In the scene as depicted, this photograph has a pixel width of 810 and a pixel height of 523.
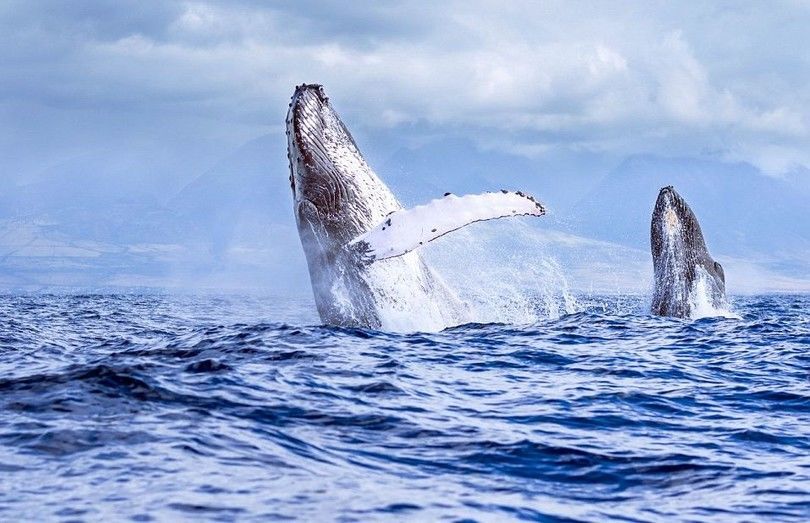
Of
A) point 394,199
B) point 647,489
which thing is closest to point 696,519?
point 647,489

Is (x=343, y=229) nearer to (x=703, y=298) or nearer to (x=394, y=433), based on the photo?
(x=394, y=433)

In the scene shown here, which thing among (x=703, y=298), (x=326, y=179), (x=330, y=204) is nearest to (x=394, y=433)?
(x=330, y=204)

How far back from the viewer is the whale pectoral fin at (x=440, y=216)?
12.6 meters

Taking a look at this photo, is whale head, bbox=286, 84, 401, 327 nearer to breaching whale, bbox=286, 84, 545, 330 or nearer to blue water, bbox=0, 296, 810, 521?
breaching whale, bbox=286, 84, 545, 330

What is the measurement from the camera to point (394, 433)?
7945 mm

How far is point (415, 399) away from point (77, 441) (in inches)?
125

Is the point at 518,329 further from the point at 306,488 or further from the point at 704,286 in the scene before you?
the point at 306,488

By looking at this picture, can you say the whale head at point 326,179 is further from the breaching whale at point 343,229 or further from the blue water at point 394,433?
the blue water at point 394,433

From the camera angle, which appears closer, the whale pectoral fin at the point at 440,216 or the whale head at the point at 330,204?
the whale pectoral fin at the point at 440,216

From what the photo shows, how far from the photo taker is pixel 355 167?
1470 centimetres

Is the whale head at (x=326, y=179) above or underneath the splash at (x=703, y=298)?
above

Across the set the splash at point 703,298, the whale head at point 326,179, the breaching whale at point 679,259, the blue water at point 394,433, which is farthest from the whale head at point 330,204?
the splash at point 703,298

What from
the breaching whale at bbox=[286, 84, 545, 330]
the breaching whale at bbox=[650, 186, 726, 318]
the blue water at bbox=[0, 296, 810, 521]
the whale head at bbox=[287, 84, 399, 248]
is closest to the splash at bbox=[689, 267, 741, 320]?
the breaching whale at bbox=[650, 186, 726, 318]

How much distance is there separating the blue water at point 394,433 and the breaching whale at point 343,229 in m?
1.03
